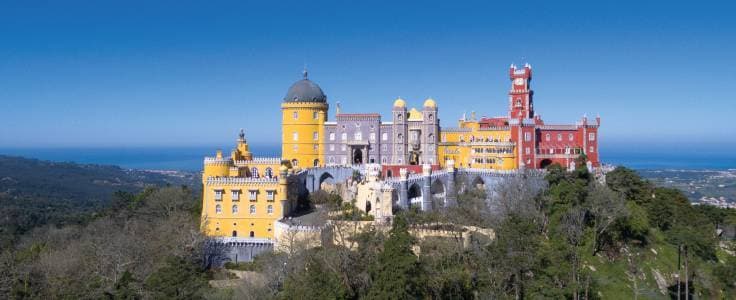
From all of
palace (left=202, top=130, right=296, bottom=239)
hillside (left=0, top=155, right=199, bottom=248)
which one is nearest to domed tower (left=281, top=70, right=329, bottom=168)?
palace (left=202, top=130, right=296, bottom=239)

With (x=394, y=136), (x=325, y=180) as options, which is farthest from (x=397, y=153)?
(x=325, y=180)

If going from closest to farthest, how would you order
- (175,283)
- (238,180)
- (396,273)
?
(396,273) → (175,283) → (238,180)

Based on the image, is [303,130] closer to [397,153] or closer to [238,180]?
[397,153]

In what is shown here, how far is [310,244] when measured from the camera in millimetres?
43219

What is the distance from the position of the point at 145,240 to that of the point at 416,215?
22.5 meters

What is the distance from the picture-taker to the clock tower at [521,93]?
66.3 metres

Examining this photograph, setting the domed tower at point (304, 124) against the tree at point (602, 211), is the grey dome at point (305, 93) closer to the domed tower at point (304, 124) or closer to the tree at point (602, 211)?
the domed tower at point (304, 124)

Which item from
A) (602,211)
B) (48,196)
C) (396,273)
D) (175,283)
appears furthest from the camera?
(48,196)

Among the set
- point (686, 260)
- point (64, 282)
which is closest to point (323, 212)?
point (64, 282)

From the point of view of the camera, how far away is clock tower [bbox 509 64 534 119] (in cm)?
6631

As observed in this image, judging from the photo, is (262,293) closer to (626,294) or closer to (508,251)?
(508,251)

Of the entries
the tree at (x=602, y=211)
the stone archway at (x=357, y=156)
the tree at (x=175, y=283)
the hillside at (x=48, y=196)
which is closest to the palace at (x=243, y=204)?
the tree at (x=175, y=283)

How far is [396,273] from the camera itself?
32344mm

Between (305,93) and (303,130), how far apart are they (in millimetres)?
4044
